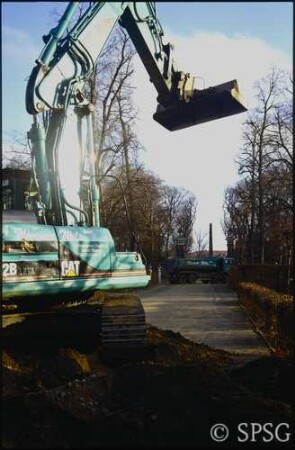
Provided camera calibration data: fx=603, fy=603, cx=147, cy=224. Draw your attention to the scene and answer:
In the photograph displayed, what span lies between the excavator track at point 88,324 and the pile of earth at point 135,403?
62 centimetres

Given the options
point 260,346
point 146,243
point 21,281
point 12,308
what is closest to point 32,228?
point 21,281

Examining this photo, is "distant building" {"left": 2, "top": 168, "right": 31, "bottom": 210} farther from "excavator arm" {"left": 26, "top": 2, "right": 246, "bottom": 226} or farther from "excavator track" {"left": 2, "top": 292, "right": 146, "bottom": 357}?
"excavator track" {"left": 2, "top": 292, "right": 146, "bottom": 357}

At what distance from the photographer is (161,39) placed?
29.0 ft

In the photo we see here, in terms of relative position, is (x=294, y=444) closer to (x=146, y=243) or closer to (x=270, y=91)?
(x=270, y=91)

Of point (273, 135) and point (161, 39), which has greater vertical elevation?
point (273, 135)

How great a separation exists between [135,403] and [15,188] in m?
3.69

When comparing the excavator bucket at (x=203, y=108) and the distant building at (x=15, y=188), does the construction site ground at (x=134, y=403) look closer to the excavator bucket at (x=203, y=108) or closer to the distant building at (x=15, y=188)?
the distant building at (x=15, y=188)

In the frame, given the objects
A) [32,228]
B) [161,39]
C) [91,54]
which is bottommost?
[32,228]

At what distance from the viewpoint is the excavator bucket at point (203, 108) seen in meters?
8.59

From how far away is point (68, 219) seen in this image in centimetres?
739

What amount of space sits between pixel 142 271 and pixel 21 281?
2028 millimetres

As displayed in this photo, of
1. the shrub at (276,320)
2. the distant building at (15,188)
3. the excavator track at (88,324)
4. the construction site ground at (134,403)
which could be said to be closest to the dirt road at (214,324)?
the shrub at (276,320)

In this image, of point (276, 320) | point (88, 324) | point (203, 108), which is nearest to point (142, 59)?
point (203, 108)

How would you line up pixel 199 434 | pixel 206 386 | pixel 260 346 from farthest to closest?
pixel 260 346 < pixel 206 386 < pixel 199 434
